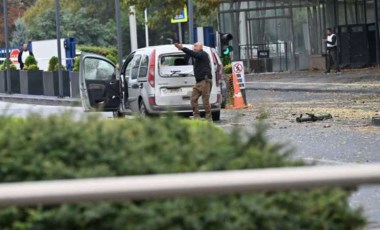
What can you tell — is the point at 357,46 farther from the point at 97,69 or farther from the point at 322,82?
the point at 97,69

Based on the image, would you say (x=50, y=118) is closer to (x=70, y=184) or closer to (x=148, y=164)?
(x=148, y=164)

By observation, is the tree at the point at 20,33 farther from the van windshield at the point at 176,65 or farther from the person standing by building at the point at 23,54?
the van windshield at the point at 176,65

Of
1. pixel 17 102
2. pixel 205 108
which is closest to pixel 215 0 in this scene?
pixel 17 102

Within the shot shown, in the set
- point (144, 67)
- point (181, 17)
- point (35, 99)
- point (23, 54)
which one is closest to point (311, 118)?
point (144, 67)

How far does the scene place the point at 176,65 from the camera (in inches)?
936

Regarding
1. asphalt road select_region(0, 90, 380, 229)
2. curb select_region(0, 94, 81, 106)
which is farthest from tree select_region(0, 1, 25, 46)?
asphalt road select_region(0, 90, 380, 229)

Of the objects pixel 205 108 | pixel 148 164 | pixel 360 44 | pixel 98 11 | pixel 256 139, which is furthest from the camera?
pixel 98 11

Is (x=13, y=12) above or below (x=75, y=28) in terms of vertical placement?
above

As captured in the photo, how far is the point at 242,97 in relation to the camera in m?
27.5

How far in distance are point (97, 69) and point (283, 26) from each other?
26325mm

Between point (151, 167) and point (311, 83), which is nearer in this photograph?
point (151, 167)

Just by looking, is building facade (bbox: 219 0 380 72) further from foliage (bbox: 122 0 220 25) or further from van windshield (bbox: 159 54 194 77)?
van windshield (bbox: 159 54 194 77)

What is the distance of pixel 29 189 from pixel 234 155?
56.7 inches

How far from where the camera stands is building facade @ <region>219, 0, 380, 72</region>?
5053 cm
